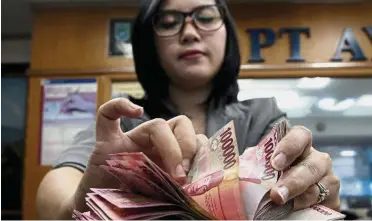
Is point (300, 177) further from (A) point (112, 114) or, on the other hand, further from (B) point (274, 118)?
(B) point (274, 118)

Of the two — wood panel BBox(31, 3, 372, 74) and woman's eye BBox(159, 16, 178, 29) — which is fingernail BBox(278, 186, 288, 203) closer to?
woman's eye BBox(159, 16, 178, 29)

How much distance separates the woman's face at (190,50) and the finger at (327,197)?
421 mm

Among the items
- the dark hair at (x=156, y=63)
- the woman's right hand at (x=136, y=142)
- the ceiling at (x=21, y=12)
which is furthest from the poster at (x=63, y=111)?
the woman's right hand at (x=136, y=142)

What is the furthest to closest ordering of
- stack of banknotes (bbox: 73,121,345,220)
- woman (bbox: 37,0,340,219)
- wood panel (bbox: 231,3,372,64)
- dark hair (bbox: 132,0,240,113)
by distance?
1. wood panel (bbox: 231,3,372,64)
2. dark hair (bbox: 132,0,240,113)
3. woman (bbox: 37,0,340,219)
4. stack of banknotes (bbox: 73,121,345,220)

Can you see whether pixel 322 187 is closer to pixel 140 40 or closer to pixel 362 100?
pixel 140 40

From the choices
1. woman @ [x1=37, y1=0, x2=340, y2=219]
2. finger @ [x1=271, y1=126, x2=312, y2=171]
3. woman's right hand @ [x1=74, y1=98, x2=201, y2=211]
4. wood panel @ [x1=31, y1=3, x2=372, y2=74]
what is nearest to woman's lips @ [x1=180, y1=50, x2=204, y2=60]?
woman @ [x1=37, y1=0, x2=340, y2=219]

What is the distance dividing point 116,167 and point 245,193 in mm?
152

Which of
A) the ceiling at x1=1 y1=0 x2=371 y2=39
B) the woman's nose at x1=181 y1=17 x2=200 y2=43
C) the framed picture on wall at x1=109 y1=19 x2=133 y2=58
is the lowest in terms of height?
the woman's nose at x1=181 y1=17 x2=200 y2=43

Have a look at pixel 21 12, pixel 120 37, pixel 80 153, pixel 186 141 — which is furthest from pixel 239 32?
pixel 186 141

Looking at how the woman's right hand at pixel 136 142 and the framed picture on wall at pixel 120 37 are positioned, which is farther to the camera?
the framed picture on wall at pixel 120 37

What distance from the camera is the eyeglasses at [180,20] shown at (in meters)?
0.96

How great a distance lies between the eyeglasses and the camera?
0.96 metres

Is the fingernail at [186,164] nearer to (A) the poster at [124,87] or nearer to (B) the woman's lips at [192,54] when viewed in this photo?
(B) the woman's lips at [192,54]

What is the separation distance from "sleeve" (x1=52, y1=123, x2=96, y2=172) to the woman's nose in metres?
0.27
